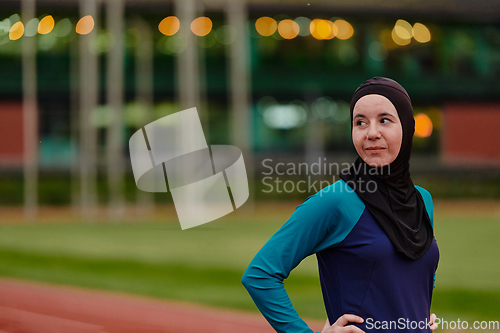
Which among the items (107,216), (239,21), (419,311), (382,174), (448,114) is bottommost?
(107,216)

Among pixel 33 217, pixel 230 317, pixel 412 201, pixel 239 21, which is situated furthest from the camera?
pixel 239 21

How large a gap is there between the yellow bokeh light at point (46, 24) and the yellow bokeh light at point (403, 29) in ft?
48.4

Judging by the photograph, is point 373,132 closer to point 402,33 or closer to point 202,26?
point 202,26

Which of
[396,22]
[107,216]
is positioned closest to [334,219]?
[107,216]

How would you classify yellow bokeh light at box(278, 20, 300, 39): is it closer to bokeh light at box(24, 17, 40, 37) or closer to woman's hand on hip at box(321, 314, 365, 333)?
bokeh light at box(24, 17, 40, 37)

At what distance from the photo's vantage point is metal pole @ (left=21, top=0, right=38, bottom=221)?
20219 millimetres

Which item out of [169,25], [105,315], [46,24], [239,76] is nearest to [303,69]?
[239,76]

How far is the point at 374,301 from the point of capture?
1.86m

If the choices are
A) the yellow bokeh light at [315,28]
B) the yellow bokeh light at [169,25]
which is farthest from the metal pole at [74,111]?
the yellow bokeh light at [315,28]

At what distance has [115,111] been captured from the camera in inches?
866

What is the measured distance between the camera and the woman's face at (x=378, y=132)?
1.93 m

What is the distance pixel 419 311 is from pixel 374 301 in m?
0.19

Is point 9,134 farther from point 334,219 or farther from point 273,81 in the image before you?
point 334,219

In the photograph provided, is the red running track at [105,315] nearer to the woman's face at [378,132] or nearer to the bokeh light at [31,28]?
the woman's face at [378,132]
